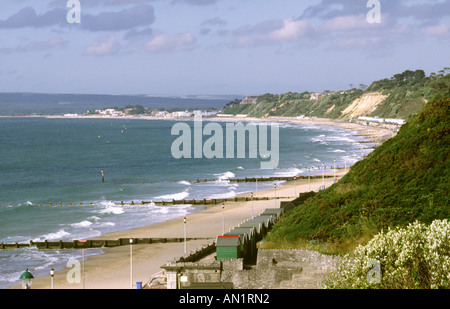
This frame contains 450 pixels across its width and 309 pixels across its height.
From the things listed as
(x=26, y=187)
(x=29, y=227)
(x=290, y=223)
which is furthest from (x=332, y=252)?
(x=26, y=187)

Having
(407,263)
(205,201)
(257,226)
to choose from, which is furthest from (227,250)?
(205,201)

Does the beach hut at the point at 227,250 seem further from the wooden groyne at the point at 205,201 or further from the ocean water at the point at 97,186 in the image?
the wooden groyne at the point at 205,201

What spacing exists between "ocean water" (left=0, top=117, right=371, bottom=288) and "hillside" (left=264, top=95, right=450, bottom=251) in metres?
20.5

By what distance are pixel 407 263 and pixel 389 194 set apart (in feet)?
58.6

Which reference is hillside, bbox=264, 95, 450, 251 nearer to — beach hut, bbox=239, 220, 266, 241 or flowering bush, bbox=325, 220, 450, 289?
beach hut, bbox=239, 220, 266, 241

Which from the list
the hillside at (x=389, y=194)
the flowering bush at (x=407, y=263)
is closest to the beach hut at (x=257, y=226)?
the hillside at (x=389, y=194)

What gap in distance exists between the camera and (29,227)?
208 ft

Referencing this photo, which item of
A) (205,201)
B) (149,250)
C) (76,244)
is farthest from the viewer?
(205,201)

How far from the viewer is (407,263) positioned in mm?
20844

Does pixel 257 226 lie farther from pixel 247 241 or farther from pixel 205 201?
pixel 205 201

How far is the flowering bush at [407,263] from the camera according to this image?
781 inches

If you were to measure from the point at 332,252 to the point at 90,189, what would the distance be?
65.6 metres

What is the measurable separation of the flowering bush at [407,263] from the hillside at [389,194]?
40.1 feet
